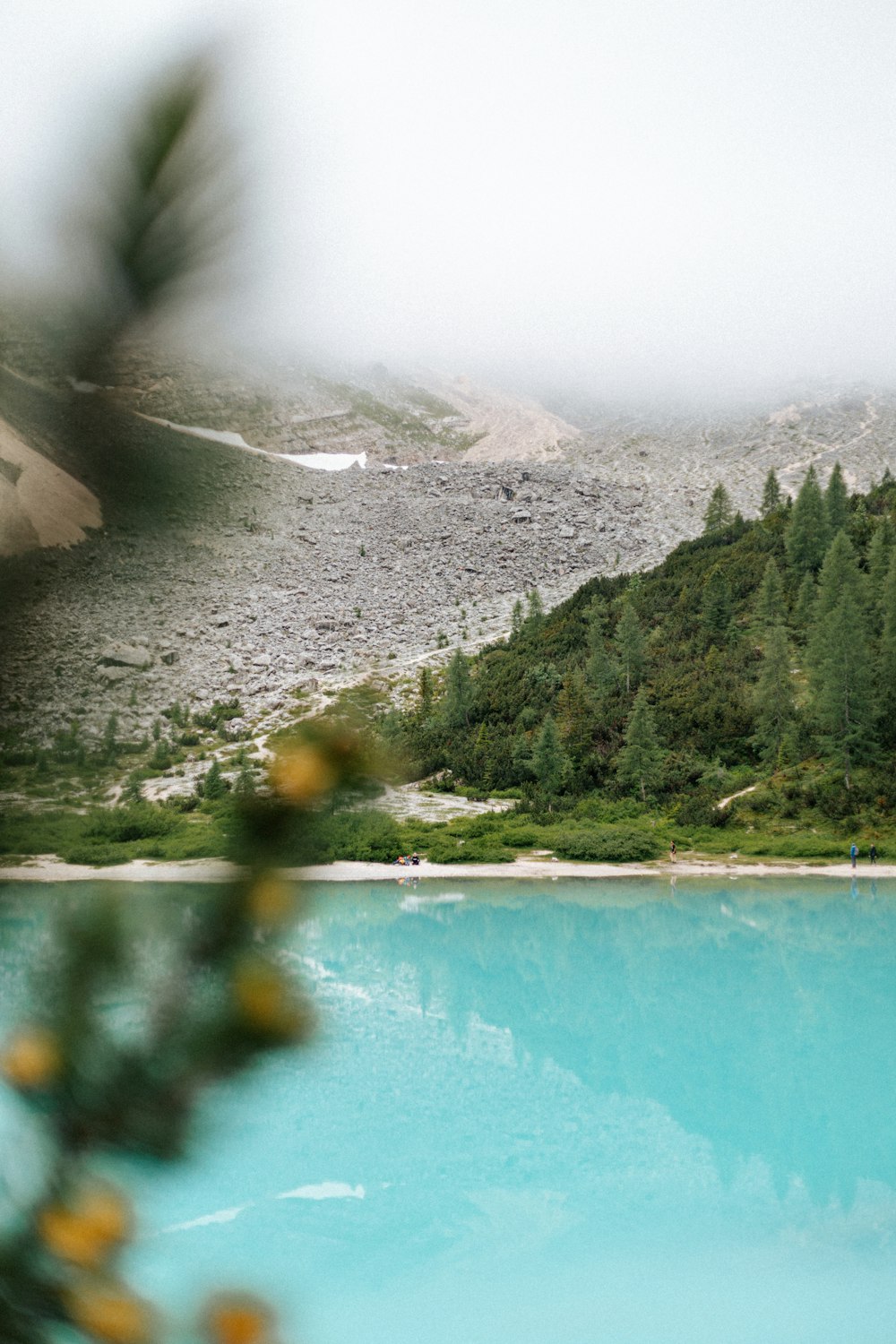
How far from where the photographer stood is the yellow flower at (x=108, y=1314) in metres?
0.83

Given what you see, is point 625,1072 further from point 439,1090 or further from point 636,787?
point 636,787

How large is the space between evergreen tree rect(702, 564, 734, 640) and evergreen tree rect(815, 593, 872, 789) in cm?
664

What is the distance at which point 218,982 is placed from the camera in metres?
0.92

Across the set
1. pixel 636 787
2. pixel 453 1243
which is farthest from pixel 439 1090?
pixel 636 787

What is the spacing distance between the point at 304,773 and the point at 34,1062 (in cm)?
38

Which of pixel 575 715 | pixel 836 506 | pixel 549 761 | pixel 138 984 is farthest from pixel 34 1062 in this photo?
pixel 836 506

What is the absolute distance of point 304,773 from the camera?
87 cm

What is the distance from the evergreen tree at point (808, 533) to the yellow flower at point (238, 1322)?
110 ft

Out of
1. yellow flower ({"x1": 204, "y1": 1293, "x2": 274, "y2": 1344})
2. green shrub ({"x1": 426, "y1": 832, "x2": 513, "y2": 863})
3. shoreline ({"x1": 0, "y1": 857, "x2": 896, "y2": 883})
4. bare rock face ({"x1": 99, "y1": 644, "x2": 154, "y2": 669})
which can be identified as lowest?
shoreline ({"x1": 0, "y1": 857, "x2": 896, "y2": 883})

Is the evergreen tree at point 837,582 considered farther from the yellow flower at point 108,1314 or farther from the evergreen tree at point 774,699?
the yellow flower at point 108,1314

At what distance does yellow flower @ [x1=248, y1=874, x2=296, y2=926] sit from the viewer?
0.90 metres

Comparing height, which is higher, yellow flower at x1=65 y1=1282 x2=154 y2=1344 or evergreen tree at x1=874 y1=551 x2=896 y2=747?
evergreen tree at x1=874 y1=551 x2=896 y2=747

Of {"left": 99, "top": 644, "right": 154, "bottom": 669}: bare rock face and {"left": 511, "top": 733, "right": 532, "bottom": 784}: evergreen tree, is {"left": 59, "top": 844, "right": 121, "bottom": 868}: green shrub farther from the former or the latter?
{"left": 511, "top": 733, "right": 532, "bottom": 784}: evergreen tree

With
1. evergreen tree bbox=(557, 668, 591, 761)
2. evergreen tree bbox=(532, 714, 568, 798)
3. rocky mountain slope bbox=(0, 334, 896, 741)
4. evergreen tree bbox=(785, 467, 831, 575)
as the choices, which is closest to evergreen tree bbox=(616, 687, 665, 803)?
evergreen tree bbox=(532, 714, 568, 798)
